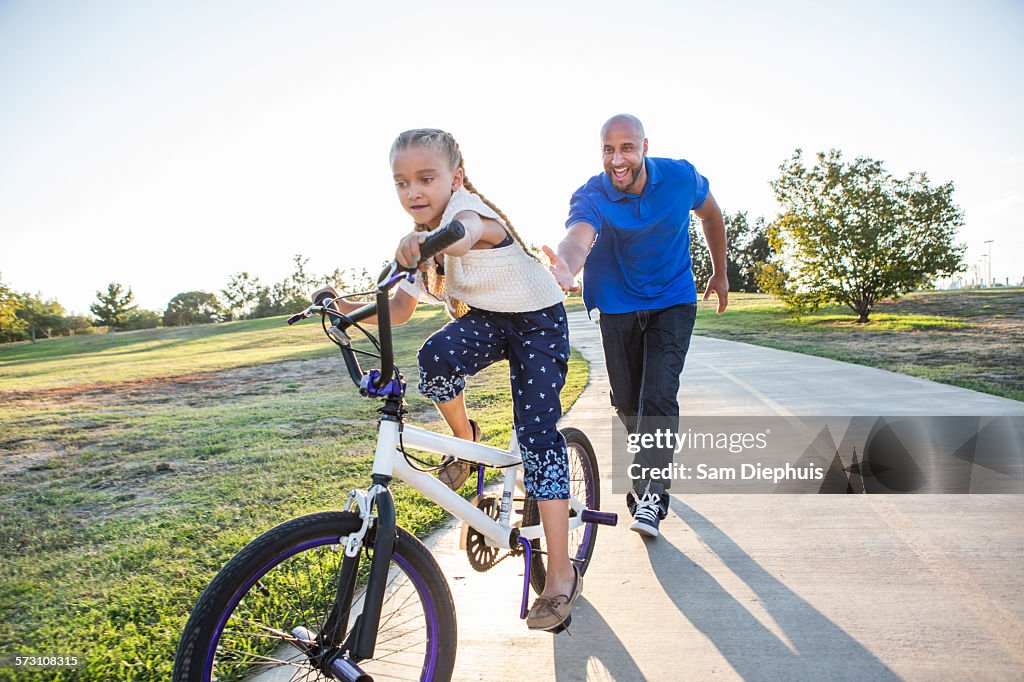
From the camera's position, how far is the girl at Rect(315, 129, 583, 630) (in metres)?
3.03

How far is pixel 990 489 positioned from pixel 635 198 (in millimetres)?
3059

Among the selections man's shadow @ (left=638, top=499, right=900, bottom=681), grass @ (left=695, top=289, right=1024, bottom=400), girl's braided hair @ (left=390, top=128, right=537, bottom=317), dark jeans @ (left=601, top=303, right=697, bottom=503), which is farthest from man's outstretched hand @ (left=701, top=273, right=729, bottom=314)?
grass @ (left=695, top=289, right=1024, bottom=400)

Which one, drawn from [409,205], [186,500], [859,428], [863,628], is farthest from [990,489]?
[186,500]

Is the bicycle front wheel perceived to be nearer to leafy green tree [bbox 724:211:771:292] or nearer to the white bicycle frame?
the white bicycle frame

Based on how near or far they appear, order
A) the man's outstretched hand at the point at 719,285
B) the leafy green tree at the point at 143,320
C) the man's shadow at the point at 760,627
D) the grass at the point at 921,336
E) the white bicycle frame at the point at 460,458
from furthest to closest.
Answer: the leafy green tree at the point at 143,320, the grass at the point at 921,336, the man's outstretched hand at the point at 719,285, the man's shadow at the point at 760,627, the white bicycle frame at the point at 460,458

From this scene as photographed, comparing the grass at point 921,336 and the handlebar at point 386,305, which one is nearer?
the handlebar at point 386,305

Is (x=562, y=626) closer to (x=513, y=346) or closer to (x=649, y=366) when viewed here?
(x=513, y=346)

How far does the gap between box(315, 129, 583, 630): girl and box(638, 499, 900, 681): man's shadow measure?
68 centimetres

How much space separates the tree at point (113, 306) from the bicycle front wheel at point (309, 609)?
46.6 m

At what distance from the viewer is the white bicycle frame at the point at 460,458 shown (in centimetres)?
253

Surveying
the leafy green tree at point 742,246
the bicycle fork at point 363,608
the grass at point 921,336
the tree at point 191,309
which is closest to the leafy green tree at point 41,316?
the tree at point 191,309

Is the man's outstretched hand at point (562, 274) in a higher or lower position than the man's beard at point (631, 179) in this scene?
lower

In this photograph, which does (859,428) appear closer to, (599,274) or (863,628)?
(599,274)

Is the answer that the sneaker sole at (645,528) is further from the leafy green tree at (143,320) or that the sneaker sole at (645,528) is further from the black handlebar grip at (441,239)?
the leafy green tree at (143,320)
